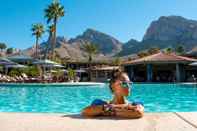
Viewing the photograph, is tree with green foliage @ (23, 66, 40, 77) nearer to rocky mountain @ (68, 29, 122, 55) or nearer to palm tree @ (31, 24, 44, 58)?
palm tree @ (31, 24, 44, 58)

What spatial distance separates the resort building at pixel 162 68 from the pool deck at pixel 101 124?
98.7ft

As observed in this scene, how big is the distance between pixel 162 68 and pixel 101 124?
3659cm

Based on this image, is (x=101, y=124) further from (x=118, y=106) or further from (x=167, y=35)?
(x=167, y=35)

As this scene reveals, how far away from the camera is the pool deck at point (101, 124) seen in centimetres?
466

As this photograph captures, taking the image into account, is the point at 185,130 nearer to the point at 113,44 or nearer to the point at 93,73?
the point at 93,73

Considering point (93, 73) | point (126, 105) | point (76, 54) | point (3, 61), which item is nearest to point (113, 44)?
point (76, 54)

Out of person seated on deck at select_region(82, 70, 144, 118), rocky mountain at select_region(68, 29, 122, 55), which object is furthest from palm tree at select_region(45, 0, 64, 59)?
rocky mountain at select_region(68, 29, 122, 55)

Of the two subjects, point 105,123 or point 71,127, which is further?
point 105,123

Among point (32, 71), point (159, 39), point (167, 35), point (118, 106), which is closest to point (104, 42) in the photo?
point (159, 39)

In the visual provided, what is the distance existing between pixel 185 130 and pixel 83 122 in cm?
163

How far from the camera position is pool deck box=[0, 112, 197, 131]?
4.66 metres

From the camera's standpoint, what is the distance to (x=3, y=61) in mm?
30609

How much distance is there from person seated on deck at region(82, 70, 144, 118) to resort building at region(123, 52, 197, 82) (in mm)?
29763

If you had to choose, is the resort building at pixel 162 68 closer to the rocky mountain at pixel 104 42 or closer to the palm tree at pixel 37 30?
the palm tree at pixel 37 30
